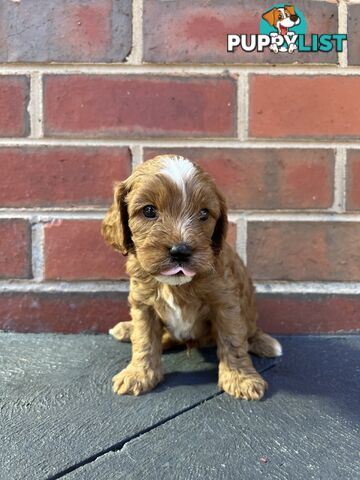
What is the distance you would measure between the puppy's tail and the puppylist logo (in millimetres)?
1037

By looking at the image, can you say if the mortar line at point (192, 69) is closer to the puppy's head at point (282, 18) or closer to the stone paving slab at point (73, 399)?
the puppy's head at point (282, 18)

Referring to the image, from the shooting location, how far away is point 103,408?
1259 millimetres

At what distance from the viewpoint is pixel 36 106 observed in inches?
66.9

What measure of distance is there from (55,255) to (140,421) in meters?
0.78

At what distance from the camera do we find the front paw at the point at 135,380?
4.42 ft

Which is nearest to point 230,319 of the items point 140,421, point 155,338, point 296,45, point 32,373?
point 155,338

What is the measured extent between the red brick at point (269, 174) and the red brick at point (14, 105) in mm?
467

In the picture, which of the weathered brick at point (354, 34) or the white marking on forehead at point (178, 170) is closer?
the white marking on forehead at point (178, 170)

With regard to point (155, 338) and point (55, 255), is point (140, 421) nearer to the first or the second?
point (155, 338)

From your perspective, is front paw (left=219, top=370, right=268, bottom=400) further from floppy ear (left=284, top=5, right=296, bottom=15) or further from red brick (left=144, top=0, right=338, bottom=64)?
floppy ear (left=284, top=5, right=296, bottom=15)

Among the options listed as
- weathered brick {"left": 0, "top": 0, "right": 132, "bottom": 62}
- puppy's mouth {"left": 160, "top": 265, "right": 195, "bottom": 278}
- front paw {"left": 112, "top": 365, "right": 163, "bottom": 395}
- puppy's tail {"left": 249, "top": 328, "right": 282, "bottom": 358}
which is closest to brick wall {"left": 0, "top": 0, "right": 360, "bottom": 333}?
weathered brick {"left": 0, "top": 0, "right": 132, "bottom": 62}

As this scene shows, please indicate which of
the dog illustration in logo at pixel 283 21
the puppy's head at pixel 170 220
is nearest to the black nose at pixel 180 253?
the puppy's head at pixel 170 220

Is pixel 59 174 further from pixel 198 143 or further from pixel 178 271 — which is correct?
Answer: pixel 178 271

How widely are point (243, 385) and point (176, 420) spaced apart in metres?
0.24
